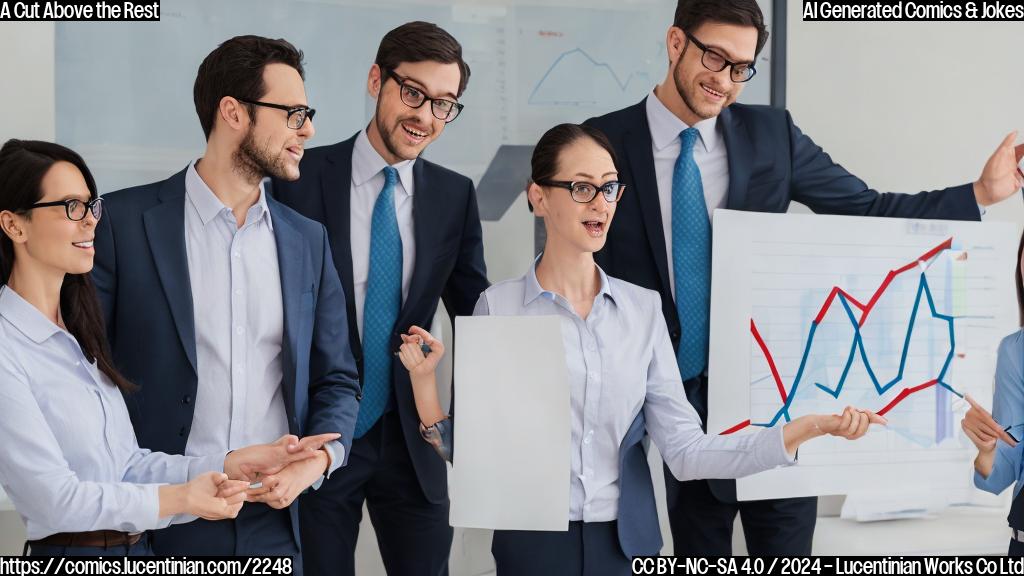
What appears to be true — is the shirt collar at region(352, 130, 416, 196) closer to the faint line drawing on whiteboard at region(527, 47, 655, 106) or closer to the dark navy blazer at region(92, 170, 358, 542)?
the dark navy blazer at region(92, 170, 358, 542)

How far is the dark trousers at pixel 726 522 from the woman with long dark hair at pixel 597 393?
1.92 ft

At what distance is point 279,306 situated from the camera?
225cm

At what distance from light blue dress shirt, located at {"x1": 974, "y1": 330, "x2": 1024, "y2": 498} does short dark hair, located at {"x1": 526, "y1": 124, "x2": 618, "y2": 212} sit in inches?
45.4

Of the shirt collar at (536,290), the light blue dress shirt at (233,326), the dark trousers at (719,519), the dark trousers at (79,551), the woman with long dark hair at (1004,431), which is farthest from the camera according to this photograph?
the dark trousers at (719,519)

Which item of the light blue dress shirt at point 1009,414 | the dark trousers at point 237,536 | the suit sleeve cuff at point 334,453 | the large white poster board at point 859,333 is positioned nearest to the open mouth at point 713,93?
the large white poster board at point 859,333

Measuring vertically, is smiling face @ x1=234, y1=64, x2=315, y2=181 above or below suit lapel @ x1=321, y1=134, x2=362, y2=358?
above

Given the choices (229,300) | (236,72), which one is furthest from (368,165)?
(229,300)

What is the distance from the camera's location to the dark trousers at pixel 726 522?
9.22ft

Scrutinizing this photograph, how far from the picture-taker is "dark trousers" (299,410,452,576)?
8.63 feet

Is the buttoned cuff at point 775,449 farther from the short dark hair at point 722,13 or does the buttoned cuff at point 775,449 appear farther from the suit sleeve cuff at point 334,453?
the short dark hair at point 722,13

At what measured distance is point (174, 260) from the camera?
217cm

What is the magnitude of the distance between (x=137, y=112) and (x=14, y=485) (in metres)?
1.75

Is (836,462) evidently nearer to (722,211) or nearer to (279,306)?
A: (722,211)

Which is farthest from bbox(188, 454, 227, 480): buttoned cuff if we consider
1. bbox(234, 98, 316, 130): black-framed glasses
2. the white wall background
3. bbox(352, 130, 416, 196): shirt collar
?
the white wall background
